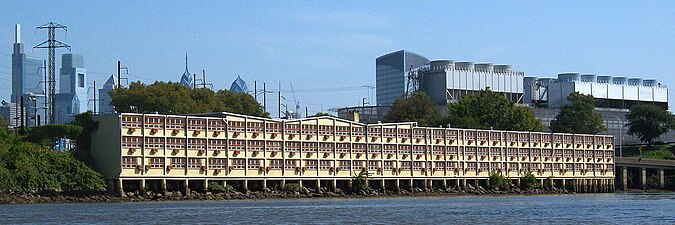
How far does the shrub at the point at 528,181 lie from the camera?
170750 mm

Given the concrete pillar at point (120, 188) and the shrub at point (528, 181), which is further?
the shrub at point (528, 181)

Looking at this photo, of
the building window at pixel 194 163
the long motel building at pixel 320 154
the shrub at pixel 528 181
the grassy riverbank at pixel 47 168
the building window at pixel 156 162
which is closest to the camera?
the grassy riverbank at pixel 47 168

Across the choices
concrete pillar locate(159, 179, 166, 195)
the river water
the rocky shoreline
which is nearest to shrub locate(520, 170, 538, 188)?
the rocky shoreline

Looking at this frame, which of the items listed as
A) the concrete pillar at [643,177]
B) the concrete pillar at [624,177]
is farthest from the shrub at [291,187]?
the concrete pillar at [643,177]

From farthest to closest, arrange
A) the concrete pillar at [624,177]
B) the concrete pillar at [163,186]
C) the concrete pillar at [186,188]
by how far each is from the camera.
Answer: the concrete pillar at [624,177], the concrete pillar at [186,188], the concrete pillar at [163,186]

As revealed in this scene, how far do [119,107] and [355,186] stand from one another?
6308 cm

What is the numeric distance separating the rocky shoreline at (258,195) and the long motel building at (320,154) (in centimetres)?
138

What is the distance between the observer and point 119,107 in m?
199

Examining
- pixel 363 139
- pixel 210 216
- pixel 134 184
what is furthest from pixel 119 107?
pixel 210 216

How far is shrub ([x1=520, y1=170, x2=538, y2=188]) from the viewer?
17075cm

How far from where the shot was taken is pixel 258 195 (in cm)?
13350

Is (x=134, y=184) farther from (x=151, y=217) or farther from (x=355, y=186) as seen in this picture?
(x=151, y=217)

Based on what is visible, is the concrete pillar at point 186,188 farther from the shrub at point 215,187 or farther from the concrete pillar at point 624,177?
the concrete pillar at point 624,177

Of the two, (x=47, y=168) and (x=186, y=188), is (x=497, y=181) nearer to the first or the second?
(x=186, y=188)
